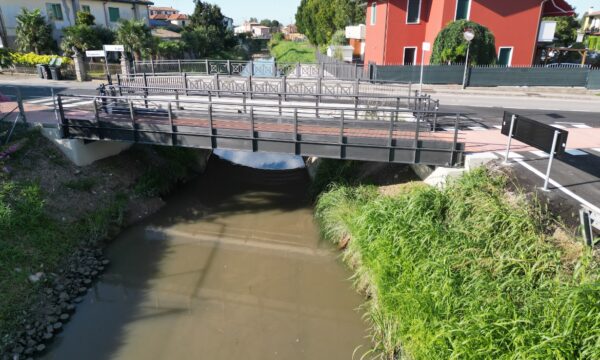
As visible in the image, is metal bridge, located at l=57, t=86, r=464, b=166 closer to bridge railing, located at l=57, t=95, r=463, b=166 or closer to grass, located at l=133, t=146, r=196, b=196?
bridge railing, located at l=57, t=95, r=463, b=166

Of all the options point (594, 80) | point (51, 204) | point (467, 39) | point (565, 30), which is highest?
point (565, 30)

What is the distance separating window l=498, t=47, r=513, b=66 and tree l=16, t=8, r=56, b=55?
32.4 metres

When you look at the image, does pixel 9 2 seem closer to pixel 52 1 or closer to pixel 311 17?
pixel 52 1

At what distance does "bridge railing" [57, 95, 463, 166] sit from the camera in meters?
10.7

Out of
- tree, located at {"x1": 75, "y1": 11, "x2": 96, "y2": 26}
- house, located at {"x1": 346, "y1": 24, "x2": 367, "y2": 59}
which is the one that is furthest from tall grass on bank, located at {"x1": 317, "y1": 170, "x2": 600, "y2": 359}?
tree, located at {"x1": 75, "y1": 11, "x2": 96, "y2": 26}

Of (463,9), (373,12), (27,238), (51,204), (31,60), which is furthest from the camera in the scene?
(373,12)

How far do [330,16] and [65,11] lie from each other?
31.4 meters

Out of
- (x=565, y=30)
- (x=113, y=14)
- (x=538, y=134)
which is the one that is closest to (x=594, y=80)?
(x=538, y=134)

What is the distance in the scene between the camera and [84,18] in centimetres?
3738

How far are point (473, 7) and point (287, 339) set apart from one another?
2527cm

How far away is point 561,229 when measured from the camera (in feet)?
24.9

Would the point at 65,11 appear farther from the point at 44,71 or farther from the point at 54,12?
the point at 44,71

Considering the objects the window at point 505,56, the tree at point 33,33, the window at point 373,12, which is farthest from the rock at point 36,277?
the tree at point 33,33

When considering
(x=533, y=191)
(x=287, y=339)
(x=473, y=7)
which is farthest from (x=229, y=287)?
(x=473, y=7)
